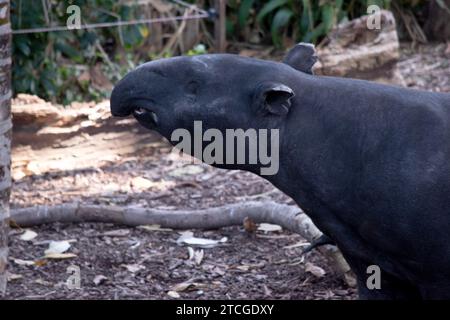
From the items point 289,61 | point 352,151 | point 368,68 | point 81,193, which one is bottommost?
point 81,193

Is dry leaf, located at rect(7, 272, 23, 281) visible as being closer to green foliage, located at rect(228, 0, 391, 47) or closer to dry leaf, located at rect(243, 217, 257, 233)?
dry leaf, located at rect(243, 217, 257, 233)

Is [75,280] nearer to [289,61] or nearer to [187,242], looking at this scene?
[187,242]

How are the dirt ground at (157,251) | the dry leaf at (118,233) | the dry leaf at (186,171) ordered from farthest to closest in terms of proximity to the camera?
the dry leaf at (186,171), the dry leaf at (118,233), the dirt ground at (157,251)

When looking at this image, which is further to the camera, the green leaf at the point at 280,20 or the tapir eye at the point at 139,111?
the green leaf at the point at 280,20

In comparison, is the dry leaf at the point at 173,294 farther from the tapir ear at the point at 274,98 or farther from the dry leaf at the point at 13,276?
the tapir ear at the point at 274,98

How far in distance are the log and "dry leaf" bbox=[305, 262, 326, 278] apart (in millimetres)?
2651

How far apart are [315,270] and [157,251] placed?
1.03 meters

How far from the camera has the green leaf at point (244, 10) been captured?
1052 cm

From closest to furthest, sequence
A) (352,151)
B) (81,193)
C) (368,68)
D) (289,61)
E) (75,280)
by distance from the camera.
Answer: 1. (352,151)
2. (289,61)
3. (75,280)
4. (81,193)
5. (368,68)

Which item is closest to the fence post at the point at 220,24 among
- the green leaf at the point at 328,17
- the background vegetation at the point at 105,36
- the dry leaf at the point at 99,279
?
the background vegetation at the point at 105,36

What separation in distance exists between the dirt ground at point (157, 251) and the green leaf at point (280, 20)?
307 cm

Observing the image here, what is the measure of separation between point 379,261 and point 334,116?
24.9 inches
